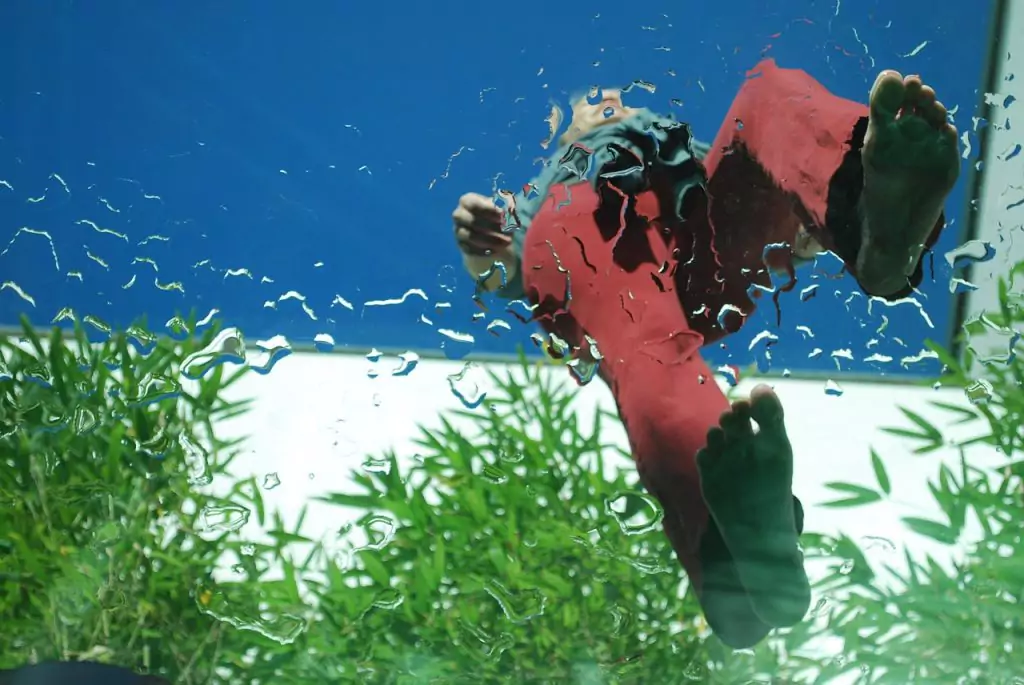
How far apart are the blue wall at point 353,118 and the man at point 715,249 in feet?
0.12

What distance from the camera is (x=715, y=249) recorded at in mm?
688

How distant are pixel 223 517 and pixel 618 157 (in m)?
0.43

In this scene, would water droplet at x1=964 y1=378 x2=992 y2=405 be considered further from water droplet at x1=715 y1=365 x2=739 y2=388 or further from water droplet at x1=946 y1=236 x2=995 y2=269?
water droplet at x1=715 y1=365 x2=739 y2=388

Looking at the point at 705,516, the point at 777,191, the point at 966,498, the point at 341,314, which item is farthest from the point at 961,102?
the point at 341,314

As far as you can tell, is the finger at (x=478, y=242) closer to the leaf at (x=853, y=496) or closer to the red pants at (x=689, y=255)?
the red pants at (x=689, y=255)

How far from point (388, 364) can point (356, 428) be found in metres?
0.06

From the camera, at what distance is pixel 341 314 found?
76 cm

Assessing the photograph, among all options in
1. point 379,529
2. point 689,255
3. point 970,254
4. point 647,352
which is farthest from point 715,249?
point 379,529

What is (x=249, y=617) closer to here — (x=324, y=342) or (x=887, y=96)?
(x=324, y=342)

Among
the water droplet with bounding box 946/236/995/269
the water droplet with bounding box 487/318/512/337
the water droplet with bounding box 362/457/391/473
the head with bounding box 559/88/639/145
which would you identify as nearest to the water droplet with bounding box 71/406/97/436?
the water droplet with bounding box 362/457/391/473

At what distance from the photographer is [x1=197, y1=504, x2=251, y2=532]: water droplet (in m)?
0.73

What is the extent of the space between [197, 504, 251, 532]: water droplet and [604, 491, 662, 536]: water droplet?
30cm

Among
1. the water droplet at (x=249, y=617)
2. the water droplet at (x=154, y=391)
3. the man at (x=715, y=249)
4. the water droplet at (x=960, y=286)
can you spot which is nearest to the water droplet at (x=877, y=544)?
the man at (x=715, y=249)

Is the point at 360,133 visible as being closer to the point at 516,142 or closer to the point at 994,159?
the point at 516,142
